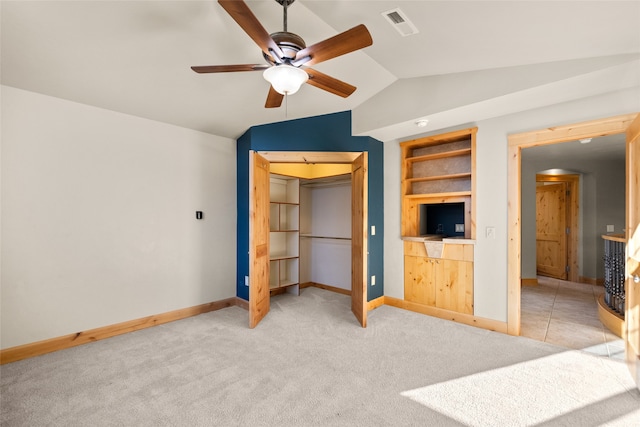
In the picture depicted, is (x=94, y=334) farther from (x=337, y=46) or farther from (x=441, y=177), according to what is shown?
(x=441, y=177)

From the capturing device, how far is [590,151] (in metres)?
4.86

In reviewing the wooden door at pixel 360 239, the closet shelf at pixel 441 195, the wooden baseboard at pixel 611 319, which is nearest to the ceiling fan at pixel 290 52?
the wooden door at pixel 360 239

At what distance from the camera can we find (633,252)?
7.45 feet

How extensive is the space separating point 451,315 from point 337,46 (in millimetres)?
3282

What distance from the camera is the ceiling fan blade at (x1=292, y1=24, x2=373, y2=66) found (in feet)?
5.15

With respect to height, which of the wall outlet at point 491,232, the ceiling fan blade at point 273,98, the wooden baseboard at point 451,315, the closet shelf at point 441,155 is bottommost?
the wooden baseboard at point 451,315

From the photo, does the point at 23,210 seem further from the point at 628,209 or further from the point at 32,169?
the point at 628,209

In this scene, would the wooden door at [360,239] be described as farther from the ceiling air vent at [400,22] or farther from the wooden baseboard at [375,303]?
the ceiling air vent at [400,22]

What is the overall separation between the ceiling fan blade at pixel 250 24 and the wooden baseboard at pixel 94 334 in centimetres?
321

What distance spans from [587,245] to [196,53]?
281 inches

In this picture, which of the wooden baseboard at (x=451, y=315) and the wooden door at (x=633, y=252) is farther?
the wooden baseboard at (x=451, y=315)

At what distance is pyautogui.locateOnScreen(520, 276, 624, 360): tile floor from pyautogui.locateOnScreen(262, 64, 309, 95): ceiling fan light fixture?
11.1 feet

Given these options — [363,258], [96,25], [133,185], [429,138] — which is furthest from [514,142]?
[133,185]

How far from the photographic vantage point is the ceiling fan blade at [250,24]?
1365 millimetres
